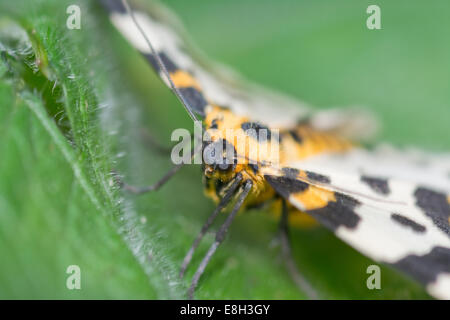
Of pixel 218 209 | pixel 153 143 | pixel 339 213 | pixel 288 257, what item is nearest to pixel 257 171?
pixel 218 209

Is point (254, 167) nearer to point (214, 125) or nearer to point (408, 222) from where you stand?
point (214, 125)

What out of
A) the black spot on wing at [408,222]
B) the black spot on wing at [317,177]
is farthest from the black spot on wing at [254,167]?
the black spot on wing at [408,222]

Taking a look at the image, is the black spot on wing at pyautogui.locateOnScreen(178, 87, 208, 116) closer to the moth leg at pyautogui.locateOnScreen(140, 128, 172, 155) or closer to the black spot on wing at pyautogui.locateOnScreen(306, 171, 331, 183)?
the moth leg at pyautogui.locateOnScreen(140, 128, 172, 155)

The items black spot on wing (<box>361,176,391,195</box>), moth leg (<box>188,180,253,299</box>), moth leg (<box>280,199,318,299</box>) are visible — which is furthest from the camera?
moth leg (<box>280,199,318,299</box>)

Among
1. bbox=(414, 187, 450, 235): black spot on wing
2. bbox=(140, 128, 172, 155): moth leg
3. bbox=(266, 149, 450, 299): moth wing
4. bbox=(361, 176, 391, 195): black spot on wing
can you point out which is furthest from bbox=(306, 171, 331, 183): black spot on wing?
bbox=(140, 128, 172, 155): moth leg

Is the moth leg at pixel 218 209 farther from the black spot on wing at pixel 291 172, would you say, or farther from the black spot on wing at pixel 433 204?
the black spot on wing at pixel 433 204
